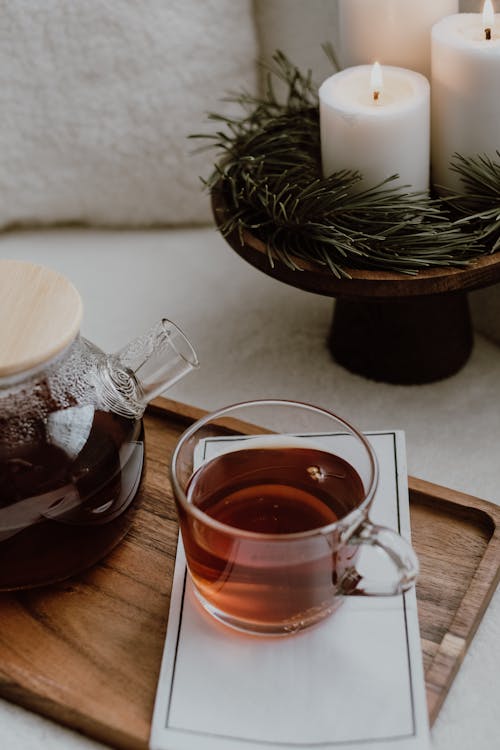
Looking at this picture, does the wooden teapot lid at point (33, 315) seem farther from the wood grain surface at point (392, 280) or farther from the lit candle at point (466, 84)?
the lit candle at point (466, 84)

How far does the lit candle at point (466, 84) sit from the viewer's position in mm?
593

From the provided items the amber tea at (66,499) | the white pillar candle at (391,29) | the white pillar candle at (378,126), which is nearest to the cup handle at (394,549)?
the amber tea at (66,499)

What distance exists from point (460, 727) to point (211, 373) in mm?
336

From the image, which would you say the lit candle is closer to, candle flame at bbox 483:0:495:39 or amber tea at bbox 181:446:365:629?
candle flame at bbox 483:0:495:39

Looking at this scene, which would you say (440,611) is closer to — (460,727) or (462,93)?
(460,727)

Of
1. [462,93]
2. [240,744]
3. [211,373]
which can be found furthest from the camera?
[211,373]

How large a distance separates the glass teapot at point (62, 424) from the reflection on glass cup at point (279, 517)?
0.04m

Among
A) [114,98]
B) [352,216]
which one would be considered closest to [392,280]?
[352,216]

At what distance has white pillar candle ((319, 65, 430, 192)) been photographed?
0.60 m

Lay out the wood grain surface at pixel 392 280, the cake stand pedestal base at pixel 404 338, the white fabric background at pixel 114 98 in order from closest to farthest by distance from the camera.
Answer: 1. the wood grain surface at pixel 392 280
2. the cake stand pedestal base at pixel 404 338
3. the white fabric background at pixel 114 98

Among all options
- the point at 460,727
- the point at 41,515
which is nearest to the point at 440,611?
the point at 460,727

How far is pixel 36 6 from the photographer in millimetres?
780

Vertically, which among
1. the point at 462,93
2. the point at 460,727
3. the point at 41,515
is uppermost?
the point at 462,93

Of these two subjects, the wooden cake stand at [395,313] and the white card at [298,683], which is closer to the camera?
the white card at [298,683]
